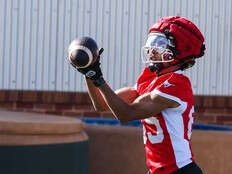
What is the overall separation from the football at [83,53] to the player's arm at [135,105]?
0.59 ft

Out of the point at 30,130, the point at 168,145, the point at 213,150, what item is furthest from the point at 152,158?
the point at 213,150

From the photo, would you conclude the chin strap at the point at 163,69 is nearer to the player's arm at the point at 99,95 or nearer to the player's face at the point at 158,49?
the player's face at the point at 158,49

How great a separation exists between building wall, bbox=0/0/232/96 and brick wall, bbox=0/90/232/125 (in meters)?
0.09

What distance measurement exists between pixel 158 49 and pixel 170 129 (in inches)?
18.8

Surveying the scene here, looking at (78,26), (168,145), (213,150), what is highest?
(78,26)

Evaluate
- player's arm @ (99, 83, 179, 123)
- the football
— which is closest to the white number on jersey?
player's arm @ (99, 83, 179, 123)

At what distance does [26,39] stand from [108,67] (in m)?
1.07

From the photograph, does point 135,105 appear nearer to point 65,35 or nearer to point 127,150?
point 127,150

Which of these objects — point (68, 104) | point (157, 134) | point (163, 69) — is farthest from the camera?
point (68, 104)

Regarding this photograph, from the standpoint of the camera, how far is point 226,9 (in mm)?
9023

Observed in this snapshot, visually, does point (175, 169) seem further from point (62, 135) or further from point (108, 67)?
point (108, 67)

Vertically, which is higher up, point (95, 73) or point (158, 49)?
point (158, 49)

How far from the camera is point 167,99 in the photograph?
4133 mm

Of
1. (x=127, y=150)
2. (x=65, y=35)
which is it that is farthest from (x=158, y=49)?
(x=65, y=35)
